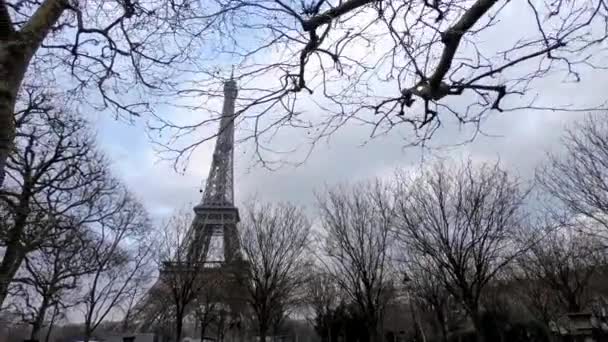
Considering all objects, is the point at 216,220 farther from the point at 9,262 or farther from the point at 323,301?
the point at 9,262

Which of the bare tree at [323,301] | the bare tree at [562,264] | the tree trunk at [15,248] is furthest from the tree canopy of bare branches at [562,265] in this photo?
the tree trunk at [15,248]

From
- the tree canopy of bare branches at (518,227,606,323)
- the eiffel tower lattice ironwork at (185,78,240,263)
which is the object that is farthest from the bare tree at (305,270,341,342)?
the tree canopy of bare branches at (518,227,606,323)

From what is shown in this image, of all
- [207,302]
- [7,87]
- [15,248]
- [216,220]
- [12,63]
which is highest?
A: [216,220]

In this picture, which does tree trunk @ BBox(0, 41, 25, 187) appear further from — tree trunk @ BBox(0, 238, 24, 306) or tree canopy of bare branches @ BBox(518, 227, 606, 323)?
tree canopy of bare branches @ BBox(518, 227, 606, 323)

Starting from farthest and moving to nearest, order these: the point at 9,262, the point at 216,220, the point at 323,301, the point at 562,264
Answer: the point at 216,220
the point at 323,301
the point at 562,264
the point at 9,262

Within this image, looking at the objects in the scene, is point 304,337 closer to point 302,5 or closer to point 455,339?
point 455,339

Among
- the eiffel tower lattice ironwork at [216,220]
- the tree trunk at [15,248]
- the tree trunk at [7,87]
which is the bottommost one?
the tree trunk at [7,87]

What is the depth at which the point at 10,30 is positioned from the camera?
3.35 metres

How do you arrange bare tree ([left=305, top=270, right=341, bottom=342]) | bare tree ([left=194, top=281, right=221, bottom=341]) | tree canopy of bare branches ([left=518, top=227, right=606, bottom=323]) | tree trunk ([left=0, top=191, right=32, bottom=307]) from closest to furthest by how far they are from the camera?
tree trunk ([left=0, top=191, right=32, bottom=307]) < tree canopy of bare branches ([left=518, top=227, right=606, bottom=323]) < bare tree ([left=194, top=281, right=221, bottom=341]) < bare tree ([left=305, top=270, right=341, bottom=342])

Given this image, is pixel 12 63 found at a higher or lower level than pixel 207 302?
lower

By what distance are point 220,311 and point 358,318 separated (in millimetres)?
11418

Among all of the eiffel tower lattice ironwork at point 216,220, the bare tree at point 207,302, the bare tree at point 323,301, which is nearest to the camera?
the eiffel tower lattice ironwork at point 216,220

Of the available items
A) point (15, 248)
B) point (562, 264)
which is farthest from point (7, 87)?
point (562, 264)

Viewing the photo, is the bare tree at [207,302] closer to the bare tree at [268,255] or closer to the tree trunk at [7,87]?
the bare tree at [268,255]
